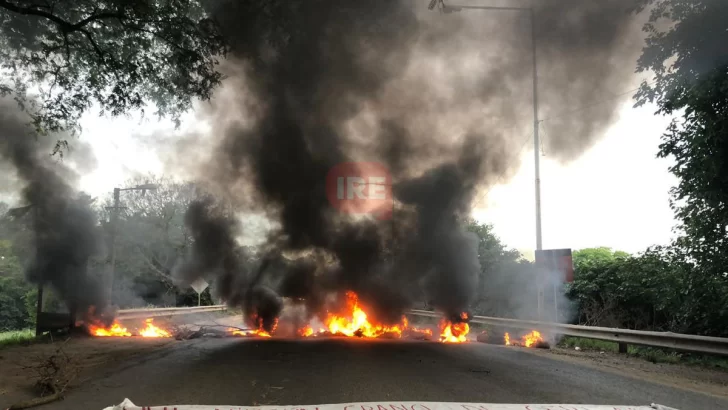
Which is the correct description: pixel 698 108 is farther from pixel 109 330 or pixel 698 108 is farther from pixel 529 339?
pixel 109 330

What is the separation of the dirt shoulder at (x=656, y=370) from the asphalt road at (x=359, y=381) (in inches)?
15.9

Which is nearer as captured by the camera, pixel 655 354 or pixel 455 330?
pixel 655 354

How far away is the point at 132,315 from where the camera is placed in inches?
621

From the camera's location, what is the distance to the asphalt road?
4.89 m

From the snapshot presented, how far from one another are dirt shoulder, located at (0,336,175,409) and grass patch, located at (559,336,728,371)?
8760 mm

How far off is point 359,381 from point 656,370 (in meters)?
4.82

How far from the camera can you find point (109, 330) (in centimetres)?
1306

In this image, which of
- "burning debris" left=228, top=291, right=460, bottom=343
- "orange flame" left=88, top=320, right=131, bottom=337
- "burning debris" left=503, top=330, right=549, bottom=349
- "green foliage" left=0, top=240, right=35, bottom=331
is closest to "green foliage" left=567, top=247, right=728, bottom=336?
"burning debris" left=503, top=330, right=549, bottom=349

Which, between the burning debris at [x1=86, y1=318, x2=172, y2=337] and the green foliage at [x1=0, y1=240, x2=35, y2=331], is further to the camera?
the green foliage at [x1=0, y1=240, x2=35, y2=331]

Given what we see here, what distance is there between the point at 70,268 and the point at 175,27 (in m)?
7.65

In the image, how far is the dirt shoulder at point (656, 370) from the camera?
20.1 ft

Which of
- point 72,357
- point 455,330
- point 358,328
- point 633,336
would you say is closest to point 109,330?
point 72,357

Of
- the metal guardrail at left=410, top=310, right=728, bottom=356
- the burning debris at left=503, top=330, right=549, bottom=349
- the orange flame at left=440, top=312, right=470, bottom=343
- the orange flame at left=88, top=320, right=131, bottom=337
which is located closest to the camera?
the metal guardrail at left=410, top=310, right=728, bottom=356

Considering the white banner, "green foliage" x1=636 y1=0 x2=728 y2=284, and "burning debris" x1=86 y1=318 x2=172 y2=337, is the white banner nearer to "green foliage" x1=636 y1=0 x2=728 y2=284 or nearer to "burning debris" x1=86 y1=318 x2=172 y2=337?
"green foliage" x1=636 y1=0 x2=728 y2=284
